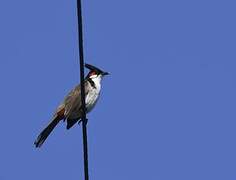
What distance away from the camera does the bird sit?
9359 mm

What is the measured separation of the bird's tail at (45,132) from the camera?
9.17 m

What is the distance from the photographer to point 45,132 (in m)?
9.33

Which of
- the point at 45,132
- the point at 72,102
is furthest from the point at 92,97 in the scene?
the point at 45,132

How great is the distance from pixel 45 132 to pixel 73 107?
1.49ft

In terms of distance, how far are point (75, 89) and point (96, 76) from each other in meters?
0.37

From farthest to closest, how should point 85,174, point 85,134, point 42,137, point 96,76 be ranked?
point 96,76 < point 42,137 < point 85,134 < point 85,174

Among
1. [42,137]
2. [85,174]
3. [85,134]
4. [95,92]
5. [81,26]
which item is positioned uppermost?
[95,92]

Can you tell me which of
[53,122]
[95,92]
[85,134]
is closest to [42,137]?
[53,122]

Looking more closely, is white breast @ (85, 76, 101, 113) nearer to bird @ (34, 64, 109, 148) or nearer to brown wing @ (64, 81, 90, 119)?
bird @ (34, 64, 109, 148)

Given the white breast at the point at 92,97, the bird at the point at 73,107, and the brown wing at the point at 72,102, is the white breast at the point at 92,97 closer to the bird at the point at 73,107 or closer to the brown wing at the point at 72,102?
the bird at the point at 73,107

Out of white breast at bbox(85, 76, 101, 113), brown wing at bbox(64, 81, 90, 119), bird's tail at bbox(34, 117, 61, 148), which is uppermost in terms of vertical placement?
white breast at bbox(85, 76, 101, 113)

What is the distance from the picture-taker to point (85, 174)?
5.19 m

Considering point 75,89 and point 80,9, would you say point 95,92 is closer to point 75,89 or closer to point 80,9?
point 75,89

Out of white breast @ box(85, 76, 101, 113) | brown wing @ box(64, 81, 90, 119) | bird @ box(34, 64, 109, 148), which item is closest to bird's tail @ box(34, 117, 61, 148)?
bird @ box(34, 64, 109, 148)
